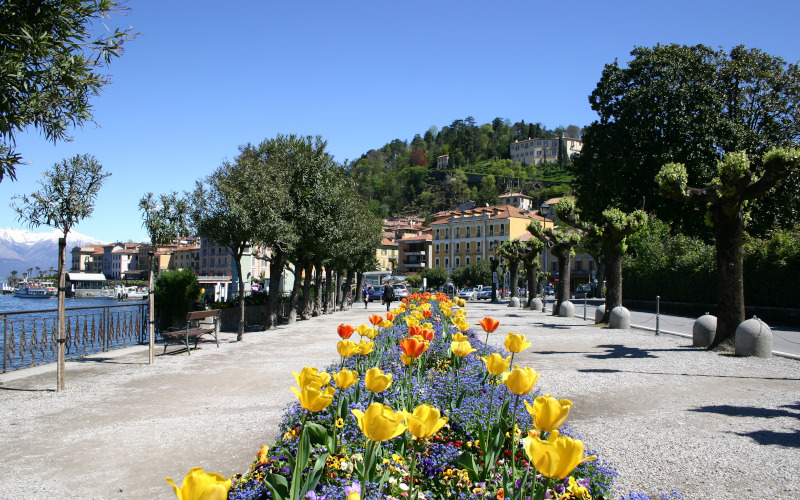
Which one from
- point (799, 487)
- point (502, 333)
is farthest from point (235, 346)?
point (799, 487)

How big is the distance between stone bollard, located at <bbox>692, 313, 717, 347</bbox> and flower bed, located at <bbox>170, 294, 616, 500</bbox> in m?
11.5

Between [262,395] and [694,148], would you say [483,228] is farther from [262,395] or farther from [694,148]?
[262,395]

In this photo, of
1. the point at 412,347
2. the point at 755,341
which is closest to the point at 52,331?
the point at 412,347

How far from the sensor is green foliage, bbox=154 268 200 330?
17.8 meters

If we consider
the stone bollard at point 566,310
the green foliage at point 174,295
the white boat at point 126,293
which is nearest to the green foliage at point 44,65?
the green foliage at point 174,295

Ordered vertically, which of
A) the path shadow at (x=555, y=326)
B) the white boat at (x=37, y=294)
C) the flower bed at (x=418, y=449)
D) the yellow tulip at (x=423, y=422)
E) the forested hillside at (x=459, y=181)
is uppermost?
the forested hillside at (x=459, y=181)

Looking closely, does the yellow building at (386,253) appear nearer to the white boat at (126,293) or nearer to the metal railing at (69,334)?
the white boat at (126,293)

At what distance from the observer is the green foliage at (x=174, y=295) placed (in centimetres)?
1780

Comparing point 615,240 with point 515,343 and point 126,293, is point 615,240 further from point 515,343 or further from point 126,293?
point 126,293

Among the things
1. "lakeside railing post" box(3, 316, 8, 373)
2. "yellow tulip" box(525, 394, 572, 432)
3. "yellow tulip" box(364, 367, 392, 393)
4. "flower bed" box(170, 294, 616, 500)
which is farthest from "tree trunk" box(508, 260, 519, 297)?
"yellow tulip" box(525, 394, 572, 432)

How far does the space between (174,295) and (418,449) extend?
16055 millimetres

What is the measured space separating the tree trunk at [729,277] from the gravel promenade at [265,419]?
92cm

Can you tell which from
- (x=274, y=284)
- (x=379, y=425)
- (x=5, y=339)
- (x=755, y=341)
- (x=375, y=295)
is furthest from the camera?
(x=375, y=295)

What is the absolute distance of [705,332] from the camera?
14508 mm
